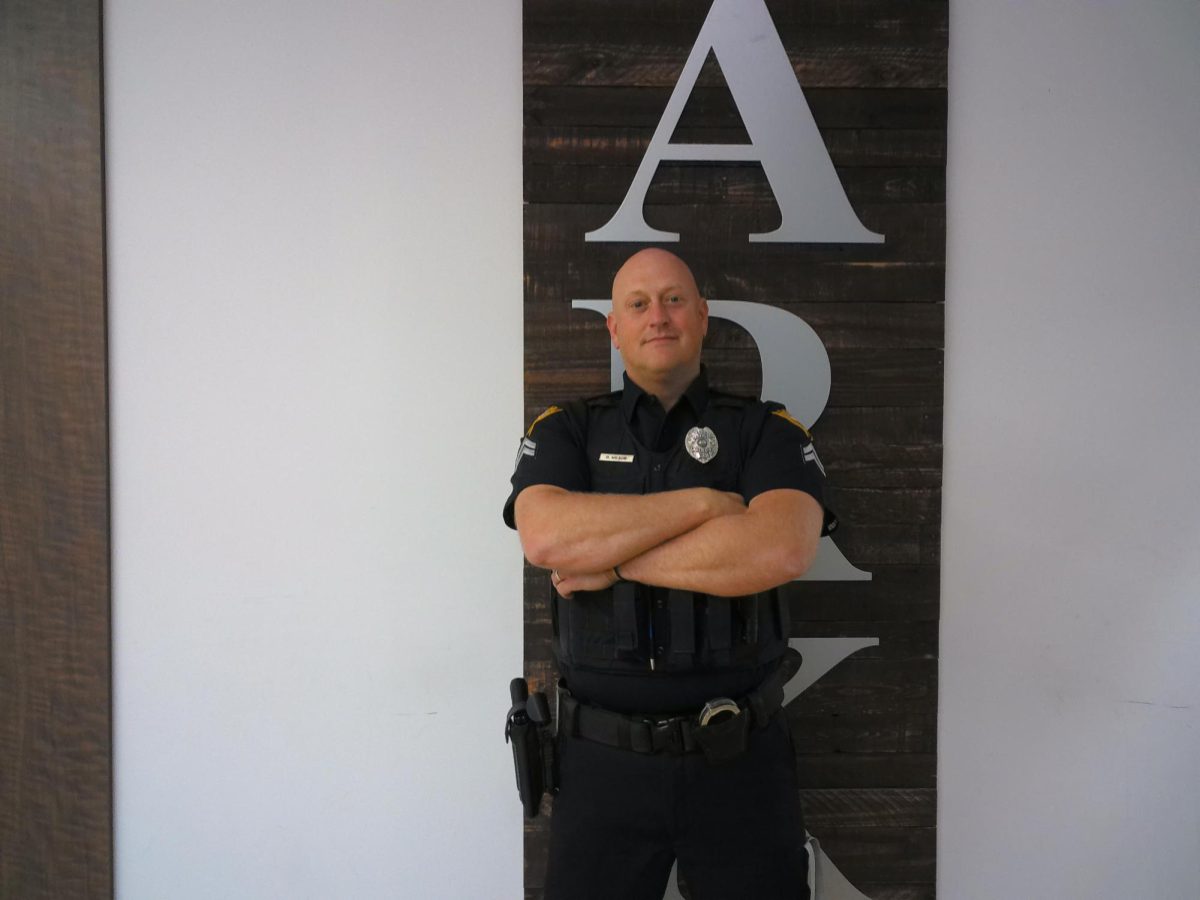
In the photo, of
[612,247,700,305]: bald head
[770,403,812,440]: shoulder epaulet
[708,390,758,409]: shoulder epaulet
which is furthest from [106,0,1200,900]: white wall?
[770,403,812,440]: shoulder epaulet

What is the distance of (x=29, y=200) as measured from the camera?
1905 mm

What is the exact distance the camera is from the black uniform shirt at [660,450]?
1433 millimetres

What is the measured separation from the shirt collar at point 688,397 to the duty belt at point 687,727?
0.57 meters

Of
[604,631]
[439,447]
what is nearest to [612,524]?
[604,631]

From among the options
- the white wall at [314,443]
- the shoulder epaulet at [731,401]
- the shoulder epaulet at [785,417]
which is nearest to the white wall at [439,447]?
the white wall at [314,443]

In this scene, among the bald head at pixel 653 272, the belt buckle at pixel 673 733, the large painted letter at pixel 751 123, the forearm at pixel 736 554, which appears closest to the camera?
the forearm at pixel 736 554

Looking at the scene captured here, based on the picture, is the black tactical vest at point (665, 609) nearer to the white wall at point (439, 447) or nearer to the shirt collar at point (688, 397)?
the shirt collar at point (688, 397)

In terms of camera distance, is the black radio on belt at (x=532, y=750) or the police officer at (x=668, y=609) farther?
the black radio on belt at (x=532, y=750)

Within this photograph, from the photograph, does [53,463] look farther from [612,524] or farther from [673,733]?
[673,733]

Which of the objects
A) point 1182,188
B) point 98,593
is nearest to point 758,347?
point 1182,188

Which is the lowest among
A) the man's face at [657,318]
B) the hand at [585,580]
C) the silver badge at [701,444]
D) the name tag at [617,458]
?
the hand at [585,580]

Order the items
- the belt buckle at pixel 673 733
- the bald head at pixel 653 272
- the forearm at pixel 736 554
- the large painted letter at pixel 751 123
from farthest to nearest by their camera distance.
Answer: the large painted letter at pixel 751 123 < the bald head at pixel 653 272 < the belt buckle at pixel 673 733 < the forearm at pixel 736 554

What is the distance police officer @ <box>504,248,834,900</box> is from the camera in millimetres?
1339

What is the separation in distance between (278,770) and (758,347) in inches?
64.0
